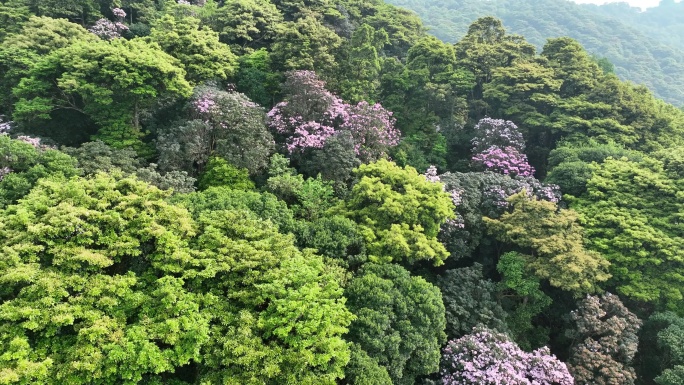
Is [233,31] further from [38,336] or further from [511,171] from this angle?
[38,336]

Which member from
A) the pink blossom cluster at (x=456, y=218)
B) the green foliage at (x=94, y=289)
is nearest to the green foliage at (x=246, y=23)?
the pink blossom cluster at (x=456, y=218)

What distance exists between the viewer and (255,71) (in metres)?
21.9

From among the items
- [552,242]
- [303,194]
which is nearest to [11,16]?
[303,194]

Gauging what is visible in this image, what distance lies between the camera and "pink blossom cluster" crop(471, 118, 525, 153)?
2208cm

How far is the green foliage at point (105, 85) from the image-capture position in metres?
15.7

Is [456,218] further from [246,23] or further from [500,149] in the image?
[246,23]

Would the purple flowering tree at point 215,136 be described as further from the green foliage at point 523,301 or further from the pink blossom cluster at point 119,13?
the pink blossom cluster at point 119,13

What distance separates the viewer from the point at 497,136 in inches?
870

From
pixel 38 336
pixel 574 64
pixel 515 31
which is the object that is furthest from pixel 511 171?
pixel 515 31

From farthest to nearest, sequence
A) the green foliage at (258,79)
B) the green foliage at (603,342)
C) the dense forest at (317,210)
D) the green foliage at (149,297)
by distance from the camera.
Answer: the green foliage at (258,79) < the green foliage at (603,342) < the dense forest at (317,210) < the green foliage at (149,297)

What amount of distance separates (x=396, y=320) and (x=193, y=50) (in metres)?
16.8

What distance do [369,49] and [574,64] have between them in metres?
13.5

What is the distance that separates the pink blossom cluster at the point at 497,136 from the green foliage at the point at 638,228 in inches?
203

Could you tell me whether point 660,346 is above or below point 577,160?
below
